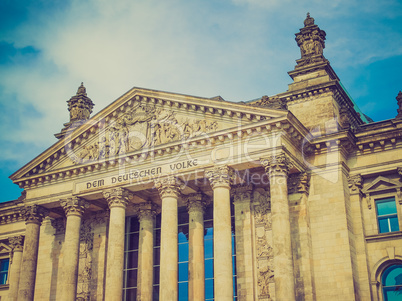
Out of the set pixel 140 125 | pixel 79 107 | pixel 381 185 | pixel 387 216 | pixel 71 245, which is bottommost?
pixel 71 245

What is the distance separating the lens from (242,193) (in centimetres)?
3416

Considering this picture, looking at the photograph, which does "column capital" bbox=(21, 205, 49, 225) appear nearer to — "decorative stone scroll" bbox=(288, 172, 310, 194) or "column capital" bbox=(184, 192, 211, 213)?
"column capital" bbox=(184, 192, 211, 213)

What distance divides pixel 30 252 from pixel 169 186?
35.0ft

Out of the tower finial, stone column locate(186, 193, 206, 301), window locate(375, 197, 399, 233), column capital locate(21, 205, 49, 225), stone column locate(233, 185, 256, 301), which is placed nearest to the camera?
stone column locate(233, 185, 256, 301)

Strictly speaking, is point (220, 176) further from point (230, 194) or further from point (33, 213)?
point (33, 213)

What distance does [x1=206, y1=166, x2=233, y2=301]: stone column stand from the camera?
2934cm

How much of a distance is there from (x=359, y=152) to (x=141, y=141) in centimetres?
1295

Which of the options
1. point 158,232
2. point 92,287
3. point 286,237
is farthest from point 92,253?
point 286,237

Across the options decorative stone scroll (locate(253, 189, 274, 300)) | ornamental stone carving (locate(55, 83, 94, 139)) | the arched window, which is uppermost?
ornamental stone carving (locate(55, 83, 94, 139))

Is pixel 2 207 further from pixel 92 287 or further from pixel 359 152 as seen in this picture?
pixel 359 152

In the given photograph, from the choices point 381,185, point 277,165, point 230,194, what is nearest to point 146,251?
point 230,194

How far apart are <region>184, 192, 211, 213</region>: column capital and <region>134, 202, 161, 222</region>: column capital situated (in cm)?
271

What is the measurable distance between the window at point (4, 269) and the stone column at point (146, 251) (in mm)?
13844

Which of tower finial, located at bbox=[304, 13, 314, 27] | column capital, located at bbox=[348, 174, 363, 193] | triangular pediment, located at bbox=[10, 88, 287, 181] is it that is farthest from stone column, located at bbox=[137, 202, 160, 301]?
tower finial, located at bbox=[304, 13, 314, 27]
